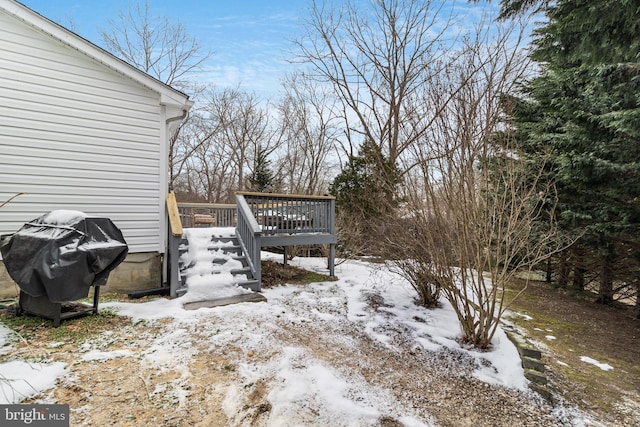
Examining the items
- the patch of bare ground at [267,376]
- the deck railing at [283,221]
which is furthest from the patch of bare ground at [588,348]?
the deck railing at [283,221]

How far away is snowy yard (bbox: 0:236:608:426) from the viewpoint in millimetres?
2281

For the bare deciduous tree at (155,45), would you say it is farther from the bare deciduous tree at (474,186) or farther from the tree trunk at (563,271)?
the tree trunk at (563,271)

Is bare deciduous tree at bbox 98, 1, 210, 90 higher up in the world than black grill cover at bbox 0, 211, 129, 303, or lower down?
higher up

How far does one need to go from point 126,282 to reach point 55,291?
208 cm

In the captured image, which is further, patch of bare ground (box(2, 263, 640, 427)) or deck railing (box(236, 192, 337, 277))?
deck railing (box(236, 192, 337, 277))

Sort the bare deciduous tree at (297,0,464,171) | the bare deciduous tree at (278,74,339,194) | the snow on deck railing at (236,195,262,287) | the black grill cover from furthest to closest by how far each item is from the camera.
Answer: the bare deciduous tree at (278,74,339,194)
the bare deciduous tree at (297,0,464,171)
the snow on deck railing at (236,195,262,287)
the black grill cover

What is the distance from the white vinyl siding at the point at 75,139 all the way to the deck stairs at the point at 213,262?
613mm

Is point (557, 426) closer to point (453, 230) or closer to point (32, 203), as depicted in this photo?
point (453, 230)

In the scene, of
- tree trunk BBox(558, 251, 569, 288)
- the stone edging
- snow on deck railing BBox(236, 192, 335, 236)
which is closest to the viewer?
the stone edging

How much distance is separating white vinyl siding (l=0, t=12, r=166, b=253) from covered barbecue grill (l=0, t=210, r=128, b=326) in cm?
134

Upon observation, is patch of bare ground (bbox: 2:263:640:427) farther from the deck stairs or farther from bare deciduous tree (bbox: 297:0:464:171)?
bare deciduous tree (bbox: 297:0:464:171)

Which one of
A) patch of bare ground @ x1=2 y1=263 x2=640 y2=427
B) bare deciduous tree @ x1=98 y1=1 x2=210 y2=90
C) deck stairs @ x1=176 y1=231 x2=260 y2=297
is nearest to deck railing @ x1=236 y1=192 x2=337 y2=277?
deck stairs @ x1=176 y1=231 x2=260 y2=297

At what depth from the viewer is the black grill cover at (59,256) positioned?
10.9 feet

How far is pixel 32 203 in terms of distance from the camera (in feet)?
15.3
